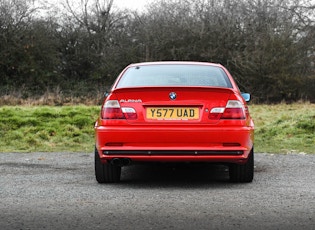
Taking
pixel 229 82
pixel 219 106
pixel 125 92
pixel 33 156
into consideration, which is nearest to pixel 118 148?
pixel 125 92

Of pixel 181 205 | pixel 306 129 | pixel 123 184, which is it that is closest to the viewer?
pixel 181 205

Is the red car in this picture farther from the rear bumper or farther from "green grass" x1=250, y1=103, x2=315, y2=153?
"green grass" x1=250, y1=103, x2=315, y2=153

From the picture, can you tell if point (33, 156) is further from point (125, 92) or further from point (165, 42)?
point (165, 42)

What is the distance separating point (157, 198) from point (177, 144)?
0.74m

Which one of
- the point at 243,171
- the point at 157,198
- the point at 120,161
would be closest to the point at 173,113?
the point at 120,161

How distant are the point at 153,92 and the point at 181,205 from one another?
1.49m

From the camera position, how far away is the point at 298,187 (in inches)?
243

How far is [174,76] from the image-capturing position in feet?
22.0

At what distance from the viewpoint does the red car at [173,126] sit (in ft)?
19.5

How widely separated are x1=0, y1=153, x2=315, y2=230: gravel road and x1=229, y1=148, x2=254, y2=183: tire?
0.37 ft

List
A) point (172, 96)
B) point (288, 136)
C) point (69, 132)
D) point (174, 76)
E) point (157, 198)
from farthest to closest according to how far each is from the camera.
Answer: point (69, 132) → point (288, 136) → point (174, 76) → point (172, 96) → point (157, 198)

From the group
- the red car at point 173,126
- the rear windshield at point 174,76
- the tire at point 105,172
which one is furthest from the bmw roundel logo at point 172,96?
the tire at point 105,172

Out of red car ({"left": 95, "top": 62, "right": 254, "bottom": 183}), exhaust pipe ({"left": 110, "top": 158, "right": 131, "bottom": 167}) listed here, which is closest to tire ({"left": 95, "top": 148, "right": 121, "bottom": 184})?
red car ({"left": 95, "top": 62, "right": 254, "bottom": 183})

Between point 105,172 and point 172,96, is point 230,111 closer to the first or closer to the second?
point 172,96
